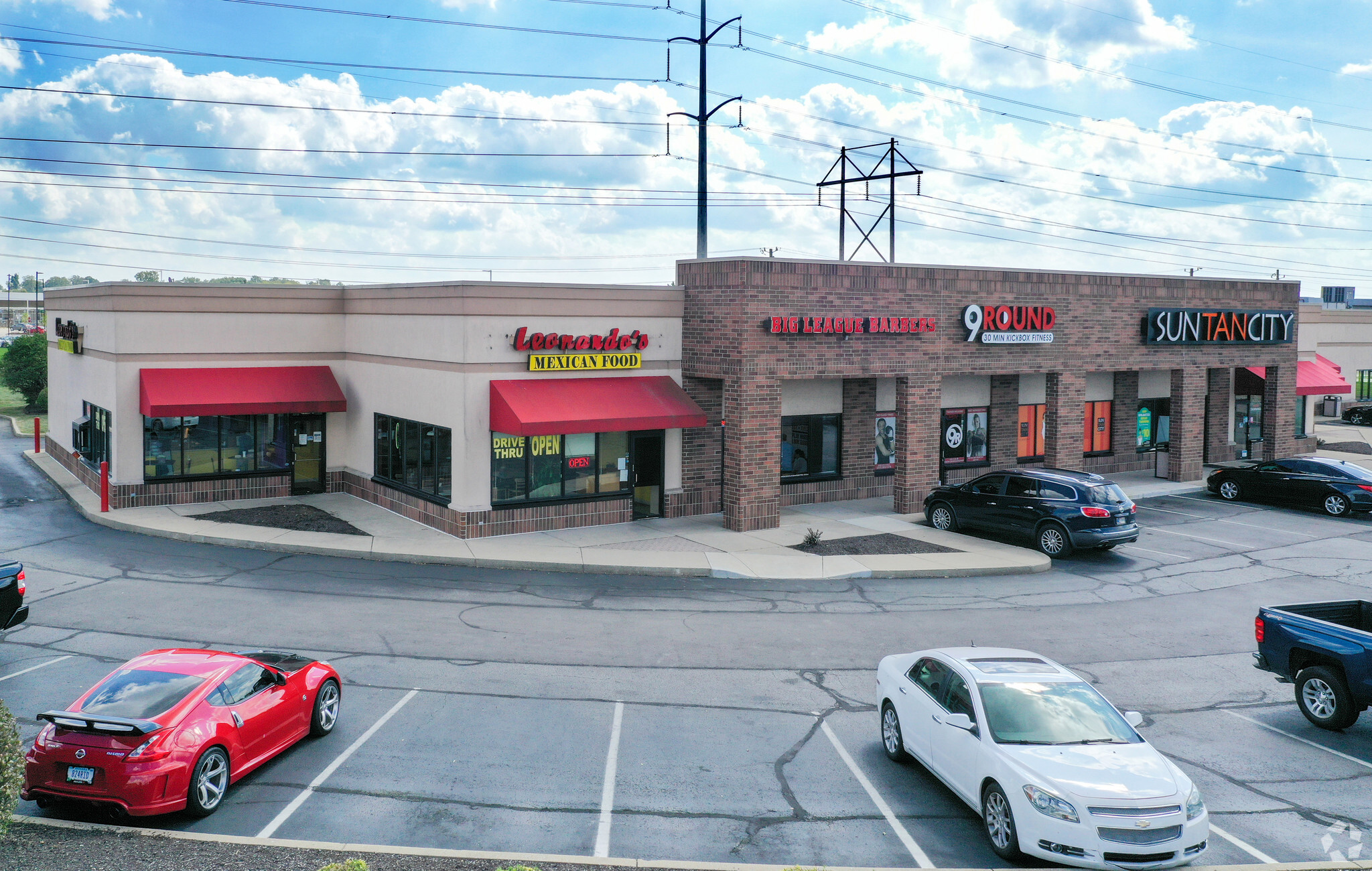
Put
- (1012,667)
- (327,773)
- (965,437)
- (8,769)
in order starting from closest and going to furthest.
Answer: (8,769) → (1012,667) → (327,773) → (965,437)

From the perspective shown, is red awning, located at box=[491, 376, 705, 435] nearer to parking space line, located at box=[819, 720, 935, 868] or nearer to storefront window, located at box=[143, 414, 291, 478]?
storefront window, located at box=[143, 414, 291, 478]

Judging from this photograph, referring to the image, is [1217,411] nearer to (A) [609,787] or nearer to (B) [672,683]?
(B) [672,683]

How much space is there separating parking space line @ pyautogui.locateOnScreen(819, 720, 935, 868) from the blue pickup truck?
587 cm

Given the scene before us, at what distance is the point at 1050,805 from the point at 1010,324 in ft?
73.0

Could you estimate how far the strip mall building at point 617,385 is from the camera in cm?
2392

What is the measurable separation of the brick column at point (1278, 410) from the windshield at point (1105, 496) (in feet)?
58.9

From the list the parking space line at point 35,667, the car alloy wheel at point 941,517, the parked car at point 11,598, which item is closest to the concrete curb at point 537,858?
the parking space line at point 35,667

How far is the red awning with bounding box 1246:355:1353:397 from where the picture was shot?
38344 mm

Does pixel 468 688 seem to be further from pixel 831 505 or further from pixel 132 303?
pixel 132 303

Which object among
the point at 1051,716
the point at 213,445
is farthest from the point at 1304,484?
the point at 213,445

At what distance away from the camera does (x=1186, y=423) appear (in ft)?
111

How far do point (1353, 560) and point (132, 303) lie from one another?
1177 inches

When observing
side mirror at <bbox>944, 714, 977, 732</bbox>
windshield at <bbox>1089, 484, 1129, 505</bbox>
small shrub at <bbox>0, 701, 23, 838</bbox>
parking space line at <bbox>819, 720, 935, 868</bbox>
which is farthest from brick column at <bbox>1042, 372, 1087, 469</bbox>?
small shrub at <bbox>0, 701, 23, 838</bbox>

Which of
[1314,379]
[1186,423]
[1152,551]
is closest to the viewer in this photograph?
[1152,551]
